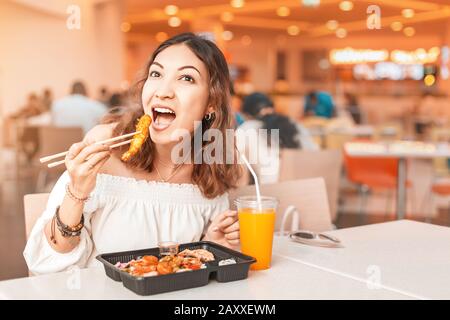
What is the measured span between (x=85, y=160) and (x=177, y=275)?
31 cm

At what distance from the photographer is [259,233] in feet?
3.95

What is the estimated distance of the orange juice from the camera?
120 centimetres

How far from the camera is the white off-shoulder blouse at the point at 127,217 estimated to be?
1.32m

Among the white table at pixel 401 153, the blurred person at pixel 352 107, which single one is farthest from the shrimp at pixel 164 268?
the blurred person at pixel 352 107

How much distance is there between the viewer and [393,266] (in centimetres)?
126

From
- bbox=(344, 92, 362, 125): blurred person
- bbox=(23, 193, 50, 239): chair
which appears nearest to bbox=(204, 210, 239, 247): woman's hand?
bbox=(23, 193, 50, 239): chair

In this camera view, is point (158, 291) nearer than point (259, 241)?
Yes

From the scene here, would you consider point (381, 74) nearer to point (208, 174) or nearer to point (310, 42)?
point (310, 42)

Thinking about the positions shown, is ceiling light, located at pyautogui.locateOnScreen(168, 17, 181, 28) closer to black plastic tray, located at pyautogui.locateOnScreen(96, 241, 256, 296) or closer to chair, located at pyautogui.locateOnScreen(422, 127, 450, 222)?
chair, located at pyautogui.locateOnScreen(422, 127, 450, 222)

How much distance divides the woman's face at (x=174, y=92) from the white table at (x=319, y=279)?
15.2 inches

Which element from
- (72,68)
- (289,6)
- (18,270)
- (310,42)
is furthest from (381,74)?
(18,270)

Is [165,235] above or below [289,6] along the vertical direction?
below

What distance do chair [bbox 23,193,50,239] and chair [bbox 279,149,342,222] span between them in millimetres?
2020
